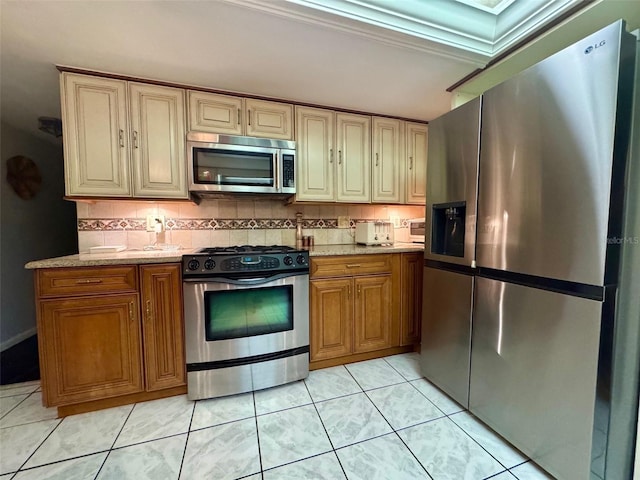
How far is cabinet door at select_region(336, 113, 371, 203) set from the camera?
96.1 inches

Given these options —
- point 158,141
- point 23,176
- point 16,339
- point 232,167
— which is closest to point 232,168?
point 232,167

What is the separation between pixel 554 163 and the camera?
115cm

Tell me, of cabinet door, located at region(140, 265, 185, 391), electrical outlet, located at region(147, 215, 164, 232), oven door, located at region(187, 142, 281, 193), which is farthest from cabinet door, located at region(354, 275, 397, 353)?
electrical outlet, located at region(147, 215, 164, 232)

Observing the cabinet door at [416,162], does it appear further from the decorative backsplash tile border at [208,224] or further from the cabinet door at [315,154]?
the cabinet door at [315,154]

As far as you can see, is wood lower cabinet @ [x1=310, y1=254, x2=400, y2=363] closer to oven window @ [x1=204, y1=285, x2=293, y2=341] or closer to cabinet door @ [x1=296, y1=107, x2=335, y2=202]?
oven window @ [x1=204, y1=285, x2=293, y2=341]

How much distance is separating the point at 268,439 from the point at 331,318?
91cm

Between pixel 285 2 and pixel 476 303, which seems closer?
pixel 285 2

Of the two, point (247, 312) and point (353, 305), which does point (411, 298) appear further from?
point (247, 312)

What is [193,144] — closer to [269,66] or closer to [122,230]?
[269,66]

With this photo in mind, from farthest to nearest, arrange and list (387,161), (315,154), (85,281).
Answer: (387,161)
(315,154)
(85,281)

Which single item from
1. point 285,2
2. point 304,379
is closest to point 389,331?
point 304,379

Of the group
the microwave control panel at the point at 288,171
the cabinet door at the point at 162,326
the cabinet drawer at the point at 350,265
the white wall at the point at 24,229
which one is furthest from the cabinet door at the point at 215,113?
the white wall at the point at 24,229

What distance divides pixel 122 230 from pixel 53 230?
2275mm

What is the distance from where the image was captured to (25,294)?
2.92m
